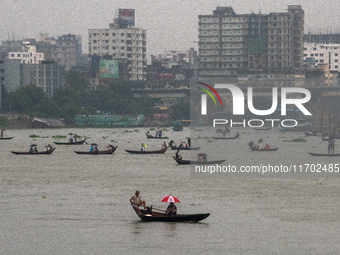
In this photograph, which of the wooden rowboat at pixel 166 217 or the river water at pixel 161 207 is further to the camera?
the wooden rowboat at pixel 166 217

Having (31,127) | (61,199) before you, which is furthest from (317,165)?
(31,127)

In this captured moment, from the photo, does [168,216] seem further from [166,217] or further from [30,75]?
[30,75]

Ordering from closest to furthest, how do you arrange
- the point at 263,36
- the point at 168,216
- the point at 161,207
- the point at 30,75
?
the point at 168,216, the point at 161,207, the point at 30,75, the point at 263,36

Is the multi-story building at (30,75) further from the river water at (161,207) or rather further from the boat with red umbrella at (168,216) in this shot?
the boat with red umbrella at (168,216)

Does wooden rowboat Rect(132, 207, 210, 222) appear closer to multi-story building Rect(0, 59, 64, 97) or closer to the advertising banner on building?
multi-story building Rect(0, 59, 64, 97)

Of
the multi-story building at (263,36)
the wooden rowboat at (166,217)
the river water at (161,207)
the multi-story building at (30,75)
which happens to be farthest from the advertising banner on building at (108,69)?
the wooden rowboat at (166,217)

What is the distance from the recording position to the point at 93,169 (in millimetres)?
47250

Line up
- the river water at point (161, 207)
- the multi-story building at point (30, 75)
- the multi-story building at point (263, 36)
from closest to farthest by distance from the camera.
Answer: the river water at point (161, 207) → the multi-story building at point (30, 75) → the multi-story building at point (263, 36)

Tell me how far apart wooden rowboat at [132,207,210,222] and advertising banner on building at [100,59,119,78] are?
156593 millimetres

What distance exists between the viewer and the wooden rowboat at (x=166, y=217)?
2492cm

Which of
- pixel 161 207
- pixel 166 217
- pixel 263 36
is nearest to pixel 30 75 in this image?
pixel 263 36

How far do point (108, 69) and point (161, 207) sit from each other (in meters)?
154

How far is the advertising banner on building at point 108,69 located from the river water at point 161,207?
13460 centimetres

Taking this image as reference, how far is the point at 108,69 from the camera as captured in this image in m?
181
